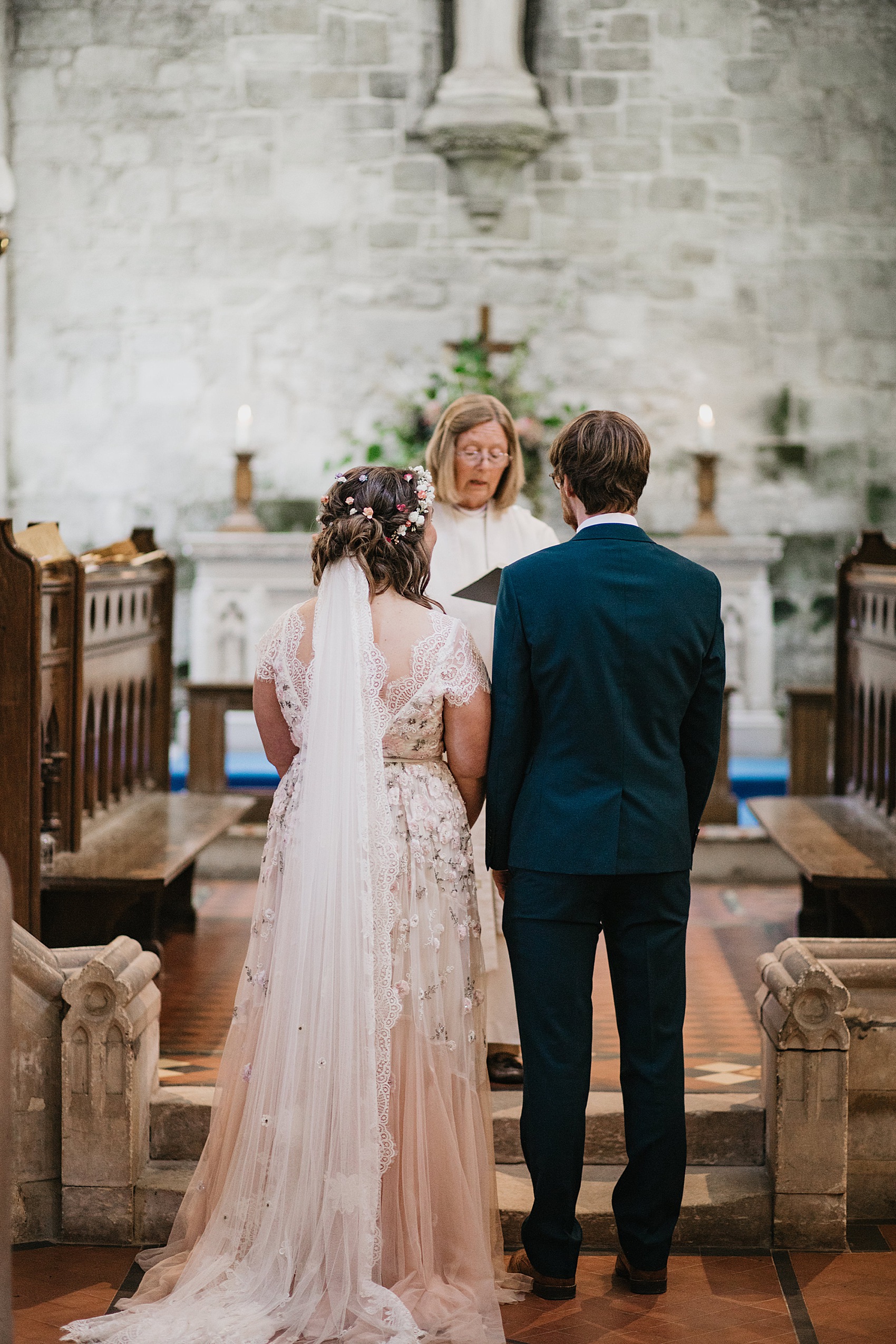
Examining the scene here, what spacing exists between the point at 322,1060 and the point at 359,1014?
0.34 ft

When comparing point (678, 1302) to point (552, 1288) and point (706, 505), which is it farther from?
point (706, 505)

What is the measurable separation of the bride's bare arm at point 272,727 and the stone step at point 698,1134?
40.2 inches

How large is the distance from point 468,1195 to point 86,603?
2.61 metres

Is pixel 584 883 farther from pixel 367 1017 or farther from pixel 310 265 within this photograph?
pixel 310 265

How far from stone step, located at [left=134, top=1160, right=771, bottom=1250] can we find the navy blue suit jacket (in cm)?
88

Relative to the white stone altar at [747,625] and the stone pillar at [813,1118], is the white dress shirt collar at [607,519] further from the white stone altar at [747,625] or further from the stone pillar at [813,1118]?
the white stone altar at [747,625]

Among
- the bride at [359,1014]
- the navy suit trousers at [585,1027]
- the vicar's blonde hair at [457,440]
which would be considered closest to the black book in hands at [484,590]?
the vicar's blonde hair at [457,440]

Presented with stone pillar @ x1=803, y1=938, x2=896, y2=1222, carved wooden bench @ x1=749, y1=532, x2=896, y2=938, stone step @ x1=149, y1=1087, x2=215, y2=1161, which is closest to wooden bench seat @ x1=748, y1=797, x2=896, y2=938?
carved wooden bench @ x1=749, y1=532, x2=896, y2=938

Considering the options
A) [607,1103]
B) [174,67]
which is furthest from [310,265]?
[607,1103]

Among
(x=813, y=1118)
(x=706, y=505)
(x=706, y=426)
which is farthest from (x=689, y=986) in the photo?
(x=706, y=505)

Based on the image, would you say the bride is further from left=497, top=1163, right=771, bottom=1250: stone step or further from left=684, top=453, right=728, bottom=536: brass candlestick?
left=684, top=453, right=728, bottom=536: brass candlestick

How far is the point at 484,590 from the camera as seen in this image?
368 centimetres

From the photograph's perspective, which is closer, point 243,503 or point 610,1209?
point 610,1209

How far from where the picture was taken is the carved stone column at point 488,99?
29.6 ft
